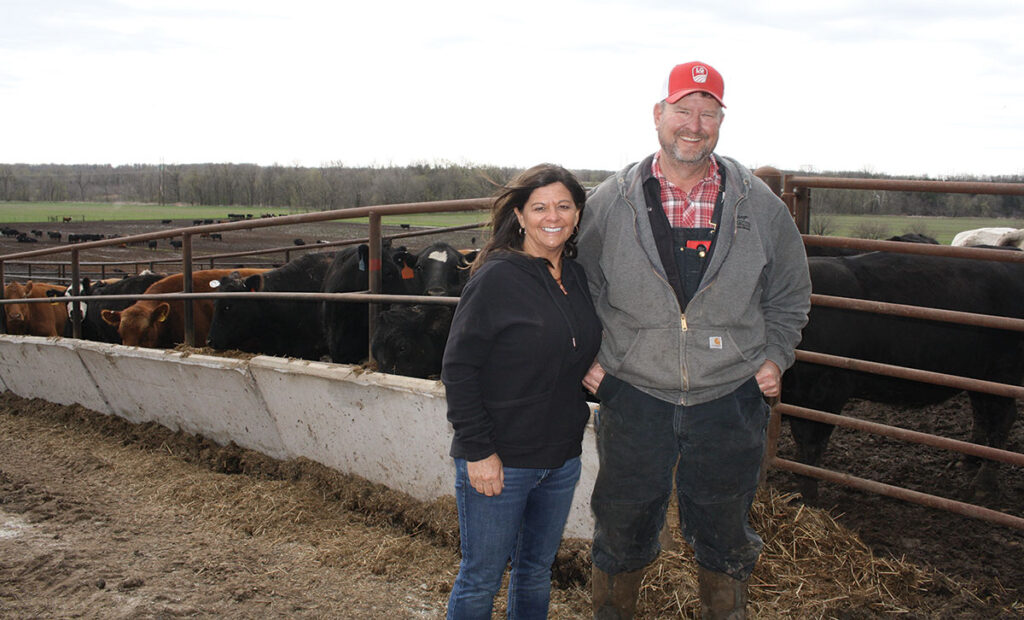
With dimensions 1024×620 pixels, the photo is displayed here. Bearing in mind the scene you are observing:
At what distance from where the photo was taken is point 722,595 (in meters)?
2.92

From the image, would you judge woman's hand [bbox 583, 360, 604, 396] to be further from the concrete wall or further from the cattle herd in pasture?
the cattle herd in pasture

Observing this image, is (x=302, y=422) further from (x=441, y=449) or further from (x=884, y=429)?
(x=884, y=429)

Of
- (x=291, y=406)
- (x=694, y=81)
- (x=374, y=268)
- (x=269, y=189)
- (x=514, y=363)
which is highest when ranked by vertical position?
(x=269, y=189)

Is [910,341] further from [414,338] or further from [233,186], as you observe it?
[233,186]

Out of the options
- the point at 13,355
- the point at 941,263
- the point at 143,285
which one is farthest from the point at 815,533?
Answer: the point at 143,285

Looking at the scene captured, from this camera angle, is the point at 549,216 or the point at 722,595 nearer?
the point at 549,216

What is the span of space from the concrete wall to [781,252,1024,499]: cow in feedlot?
6.87ft

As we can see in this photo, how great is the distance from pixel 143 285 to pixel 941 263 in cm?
945

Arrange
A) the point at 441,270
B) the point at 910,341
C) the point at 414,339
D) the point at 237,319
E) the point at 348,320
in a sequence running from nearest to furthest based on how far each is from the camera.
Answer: the point at 910,341
the point at 414,339
the point at 441,270
the point at 348,320
the point at 237,319

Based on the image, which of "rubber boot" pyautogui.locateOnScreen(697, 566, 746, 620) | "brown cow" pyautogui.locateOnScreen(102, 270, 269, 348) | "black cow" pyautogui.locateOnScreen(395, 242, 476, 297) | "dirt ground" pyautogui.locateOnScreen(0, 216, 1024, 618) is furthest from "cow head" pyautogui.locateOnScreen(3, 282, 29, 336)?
"rubber boot" pyautogui.locateOnScreen(697, 566, 746, 620)

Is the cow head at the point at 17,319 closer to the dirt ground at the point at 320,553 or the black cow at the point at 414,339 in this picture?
the dirt ground at the point at 320,553

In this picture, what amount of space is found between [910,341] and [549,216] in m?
4.00

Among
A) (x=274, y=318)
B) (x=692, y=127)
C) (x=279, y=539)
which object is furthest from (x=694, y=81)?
(x=274, y=318)

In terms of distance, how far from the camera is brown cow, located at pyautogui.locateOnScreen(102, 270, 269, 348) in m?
8.76
